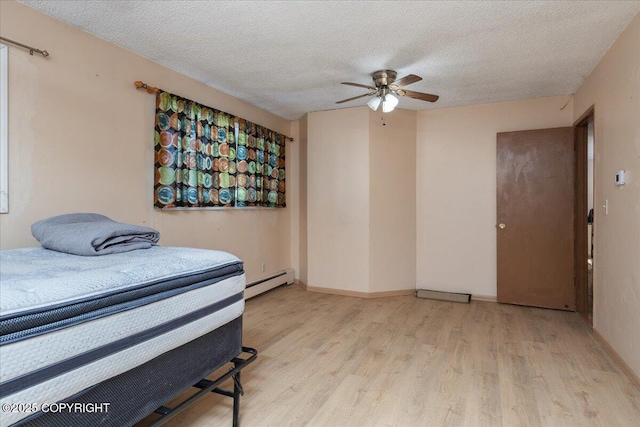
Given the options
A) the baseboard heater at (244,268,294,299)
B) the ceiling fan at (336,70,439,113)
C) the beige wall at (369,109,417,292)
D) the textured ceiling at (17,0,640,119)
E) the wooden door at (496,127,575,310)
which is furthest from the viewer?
the beige wall at (369,109,417,292)

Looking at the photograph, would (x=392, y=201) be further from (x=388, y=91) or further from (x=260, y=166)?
(x=260, y=166)

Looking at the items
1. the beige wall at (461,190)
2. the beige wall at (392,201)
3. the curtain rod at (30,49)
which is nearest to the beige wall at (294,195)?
the beige wall at (392,201)

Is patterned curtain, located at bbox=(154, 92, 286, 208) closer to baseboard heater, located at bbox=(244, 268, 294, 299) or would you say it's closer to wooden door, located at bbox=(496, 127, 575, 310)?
baseboard heater, located at bbox=(244, 268, 294, 299)

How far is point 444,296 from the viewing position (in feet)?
14.3

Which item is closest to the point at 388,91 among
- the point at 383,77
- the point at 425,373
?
the point at 383,77

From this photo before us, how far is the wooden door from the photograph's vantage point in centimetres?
392

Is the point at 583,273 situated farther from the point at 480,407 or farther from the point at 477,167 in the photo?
the point at 480,407

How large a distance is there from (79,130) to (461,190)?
4.07 metres

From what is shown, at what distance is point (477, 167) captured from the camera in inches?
173

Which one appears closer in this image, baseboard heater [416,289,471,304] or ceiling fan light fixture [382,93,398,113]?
ceiling fan light fixture [382,93,398,113]

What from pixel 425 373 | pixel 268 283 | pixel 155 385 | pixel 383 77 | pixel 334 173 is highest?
pixel 383 77

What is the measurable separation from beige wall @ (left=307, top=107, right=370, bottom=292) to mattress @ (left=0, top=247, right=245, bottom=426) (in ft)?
10.3

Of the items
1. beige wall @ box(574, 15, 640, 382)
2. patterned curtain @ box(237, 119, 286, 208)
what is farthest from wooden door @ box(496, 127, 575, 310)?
patterned curtain @ box(237, 119, 286, 208)

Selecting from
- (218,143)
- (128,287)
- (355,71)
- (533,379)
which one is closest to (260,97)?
(218,143)
